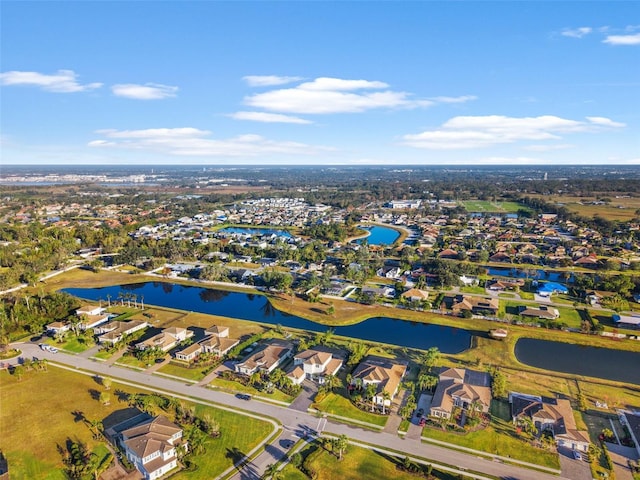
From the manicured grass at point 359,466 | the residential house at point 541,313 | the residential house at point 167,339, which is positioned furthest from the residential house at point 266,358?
the residential house at point 541,313

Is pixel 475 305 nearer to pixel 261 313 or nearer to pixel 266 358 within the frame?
pixel 261 313

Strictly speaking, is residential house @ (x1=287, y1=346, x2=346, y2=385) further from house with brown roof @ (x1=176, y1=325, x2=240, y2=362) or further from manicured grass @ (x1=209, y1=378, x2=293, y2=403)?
house with brown roof @ (x1=176, y1=325, x2=240, y2=362)

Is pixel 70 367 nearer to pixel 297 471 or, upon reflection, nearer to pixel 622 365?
pixel 297 471

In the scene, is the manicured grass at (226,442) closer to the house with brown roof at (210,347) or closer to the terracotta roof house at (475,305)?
the house with brown roof at (210,347)

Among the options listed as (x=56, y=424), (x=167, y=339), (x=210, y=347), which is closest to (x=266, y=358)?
(x=210, y=347)

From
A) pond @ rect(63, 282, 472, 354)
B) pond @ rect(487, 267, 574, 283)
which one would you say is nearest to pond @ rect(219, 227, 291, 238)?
pond @ rect(63, 282, 472, 354)
